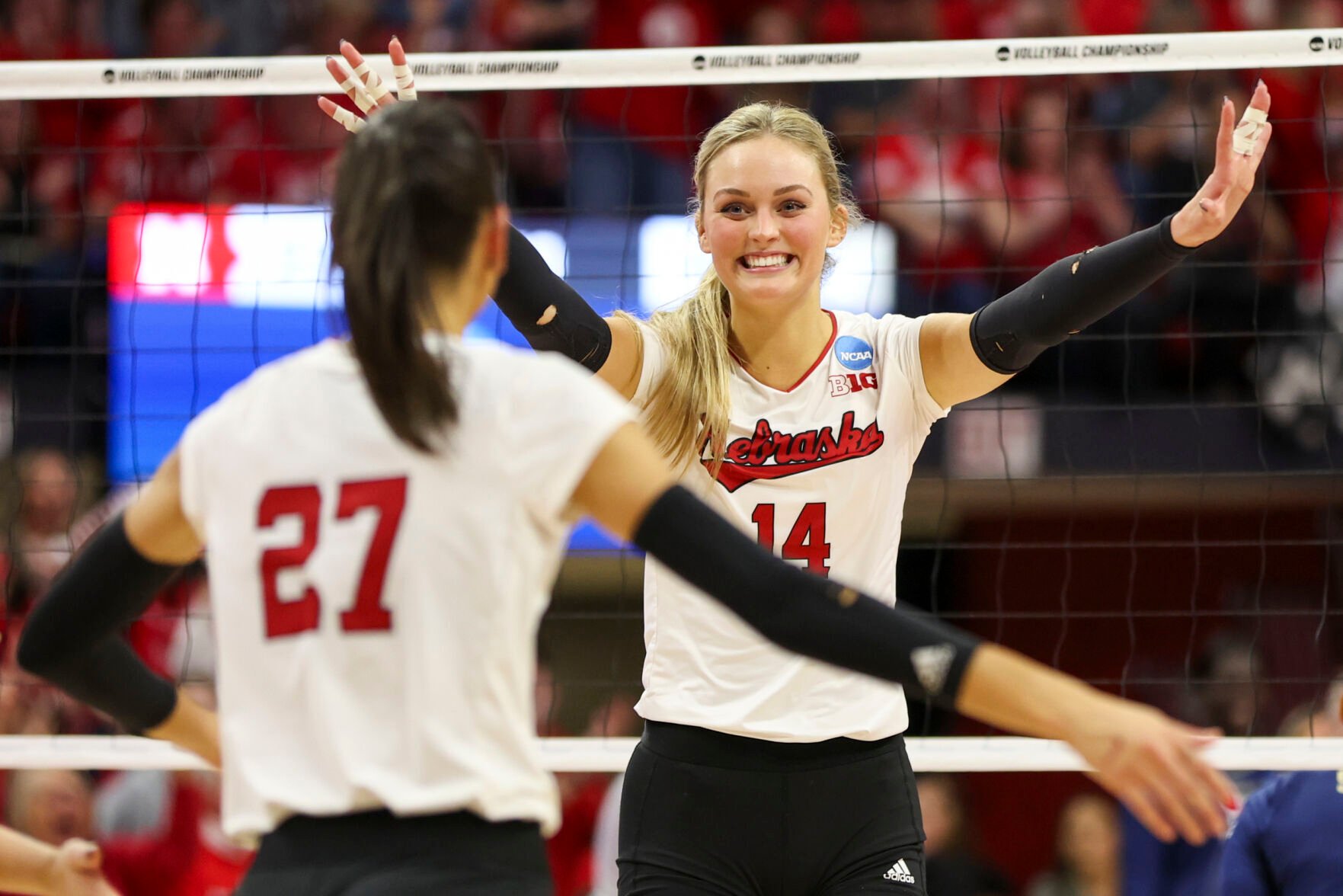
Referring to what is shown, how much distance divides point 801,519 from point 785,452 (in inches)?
6.1

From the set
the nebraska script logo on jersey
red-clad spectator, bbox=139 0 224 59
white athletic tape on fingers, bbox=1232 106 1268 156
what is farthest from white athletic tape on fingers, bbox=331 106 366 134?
red-clad spectator, bbox=139 0 224 59

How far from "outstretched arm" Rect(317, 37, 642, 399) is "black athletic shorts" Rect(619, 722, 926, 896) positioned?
86cm

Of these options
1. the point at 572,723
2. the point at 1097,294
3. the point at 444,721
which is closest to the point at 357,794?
the point at 444,721

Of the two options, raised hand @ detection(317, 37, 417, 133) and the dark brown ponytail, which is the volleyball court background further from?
the dark brown ponytail

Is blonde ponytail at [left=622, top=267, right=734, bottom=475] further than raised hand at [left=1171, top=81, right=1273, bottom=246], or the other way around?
blonde ponytail at [left=622, top=267, right=734, bottom=475]

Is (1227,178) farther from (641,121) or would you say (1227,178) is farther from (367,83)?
(641,121)

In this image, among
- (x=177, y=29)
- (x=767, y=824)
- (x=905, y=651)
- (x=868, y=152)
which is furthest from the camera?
(x=177, y=29)

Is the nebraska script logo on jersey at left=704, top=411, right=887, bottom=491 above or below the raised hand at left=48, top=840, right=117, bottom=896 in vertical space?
above

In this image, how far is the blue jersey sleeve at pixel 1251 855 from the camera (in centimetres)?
469

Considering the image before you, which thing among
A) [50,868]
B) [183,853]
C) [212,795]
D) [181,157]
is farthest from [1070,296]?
[181,157]

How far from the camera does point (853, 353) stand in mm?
3699

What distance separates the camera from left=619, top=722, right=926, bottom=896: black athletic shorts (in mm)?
3367

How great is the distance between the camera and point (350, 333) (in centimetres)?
210

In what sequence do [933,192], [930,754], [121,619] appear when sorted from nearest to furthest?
1. [121,619]
2. [930,754]
3. [933,192]
